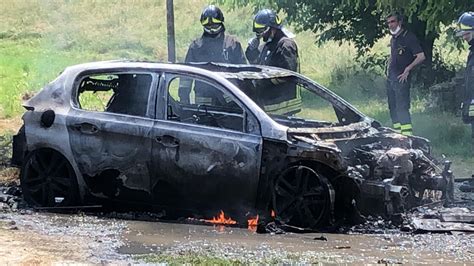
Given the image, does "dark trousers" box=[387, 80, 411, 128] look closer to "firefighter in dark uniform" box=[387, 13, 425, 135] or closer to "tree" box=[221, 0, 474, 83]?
"firefighter in dark uniform" box=[387, 13, 425, 135]

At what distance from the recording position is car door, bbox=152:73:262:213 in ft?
26.9

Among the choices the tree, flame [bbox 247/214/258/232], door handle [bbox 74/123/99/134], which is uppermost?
the tree

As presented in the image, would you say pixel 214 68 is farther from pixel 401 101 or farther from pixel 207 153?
pixel 401 101

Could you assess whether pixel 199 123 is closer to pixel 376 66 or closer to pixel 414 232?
pixel 414 232

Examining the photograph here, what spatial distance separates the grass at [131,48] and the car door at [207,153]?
5025mm

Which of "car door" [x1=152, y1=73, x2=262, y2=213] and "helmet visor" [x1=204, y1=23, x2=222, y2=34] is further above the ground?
"helmet visor" [x1=204, y1=23, x2=222, y2=34]

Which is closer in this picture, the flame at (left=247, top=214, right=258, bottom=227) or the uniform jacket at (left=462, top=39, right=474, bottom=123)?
the flame at (left=247, top=214, right=258, bottom=227)

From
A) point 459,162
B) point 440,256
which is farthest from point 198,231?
point 459,162

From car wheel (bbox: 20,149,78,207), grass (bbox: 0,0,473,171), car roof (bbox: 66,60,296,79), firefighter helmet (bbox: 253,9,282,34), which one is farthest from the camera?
grass (bbox: 0,0,473,171)

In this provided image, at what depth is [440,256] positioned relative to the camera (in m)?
7.27

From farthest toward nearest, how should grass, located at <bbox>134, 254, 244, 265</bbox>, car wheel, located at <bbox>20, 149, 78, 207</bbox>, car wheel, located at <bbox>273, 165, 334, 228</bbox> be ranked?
car wheel, located at <bbox>20, 149, 78, 207</bbox> < car wheel, located at <bbox>273, 165, 334, 228</bbox> < grass, located at <bbox>134, 254, 244, 265</bbox>

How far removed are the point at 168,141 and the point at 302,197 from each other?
53.9 inches

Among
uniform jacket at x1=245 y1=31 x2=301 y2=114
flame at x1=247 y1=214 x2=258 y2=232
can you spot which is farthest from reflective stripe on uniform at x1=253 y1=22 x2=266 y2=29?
flame at x1=247 y1=214 x2=258 y2=232

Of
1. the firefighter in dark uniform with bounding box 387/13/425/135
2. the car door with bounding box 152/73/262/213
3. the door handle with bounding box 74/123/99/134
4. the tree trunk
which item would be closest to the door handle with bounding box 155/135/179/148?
the car door with bounding box 152/73/262/213
